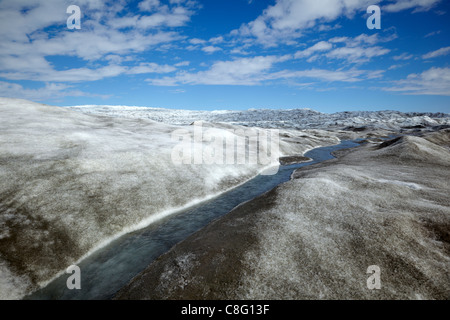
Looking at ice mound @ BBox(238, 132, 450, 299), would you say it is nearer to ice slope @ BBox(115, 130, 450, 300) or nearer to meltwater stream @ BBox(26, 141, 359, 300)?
ice slope @ BBox(115, 130, 450, 300)

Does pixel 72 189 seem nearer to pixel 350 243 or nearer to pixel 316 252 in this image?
pixel 316 252

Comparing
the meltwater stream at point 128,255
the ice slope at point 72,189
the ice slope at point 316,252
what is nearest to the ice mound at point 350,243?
the ice slope at point 316,252

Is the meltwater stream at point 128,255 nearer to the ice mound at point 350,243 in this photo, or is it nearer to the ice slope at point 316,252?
the ice slope at point 316,252

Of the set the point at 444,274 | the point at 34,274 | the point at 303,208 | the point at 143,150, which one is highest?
the point at 143,150

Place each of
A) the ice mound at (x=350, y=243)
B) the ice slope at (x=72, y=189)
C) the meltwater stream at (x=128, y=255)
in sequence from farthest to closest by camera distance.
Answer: the ice slope at (x=72, y=189), the meltwater stream at (x=128, y=255), the ice mound at (x=350, y=243)
